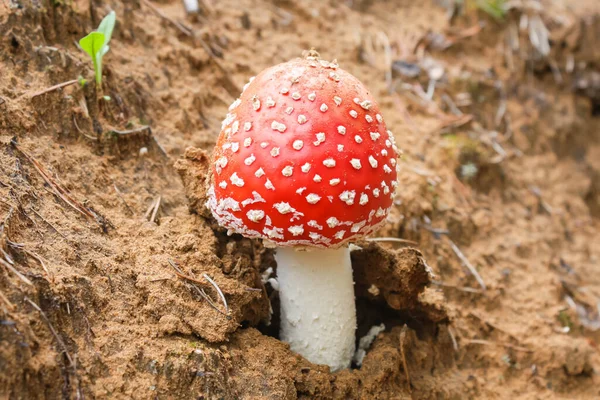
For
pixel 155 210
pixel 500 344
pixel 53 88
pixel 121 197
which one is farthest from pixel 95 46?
pixel 500 344

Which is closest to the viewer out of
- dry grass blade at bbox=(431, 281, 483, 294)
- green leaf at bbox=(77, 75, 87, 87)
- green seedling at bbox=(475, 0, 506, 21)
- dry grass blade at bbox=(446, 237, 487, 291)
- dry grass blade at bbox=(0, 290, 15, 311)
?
dry grass blade at bbox=(0, 290, 15, 311)

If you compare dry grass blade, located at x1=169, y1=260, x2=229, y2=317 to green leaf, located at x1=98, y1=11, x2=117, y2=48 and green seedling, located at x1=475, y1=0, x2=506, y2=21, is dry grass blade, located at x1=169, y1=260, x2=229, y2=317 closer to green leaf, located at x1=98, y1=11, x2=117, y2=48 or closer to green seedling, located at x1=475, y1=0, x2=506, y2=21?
green leaf, located at x1=98, y1=11, x2=117, y2=48

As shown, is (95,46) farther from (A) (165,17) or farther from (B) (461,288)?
(B) (461,288)

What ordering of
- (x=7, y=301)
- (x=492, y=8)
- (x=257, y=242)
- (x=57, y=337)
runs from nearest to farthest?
(x=7, y=301) < (x=57, y=337) < (x=257, y=242) < (x=492, y=8)

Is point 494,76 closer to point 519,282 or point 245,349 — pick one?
point 519,282

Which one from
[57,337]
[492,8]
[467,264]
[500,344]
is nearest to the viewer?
[57,337]

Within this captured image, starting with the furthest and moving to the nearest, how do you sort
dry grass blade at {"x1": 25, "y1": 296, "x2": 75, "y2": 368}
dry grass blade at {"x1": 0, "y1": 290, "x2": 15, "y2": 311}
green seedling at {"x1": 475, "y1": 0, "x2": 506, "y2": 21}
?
green seedling at {"x1": 475, "y1": 0, "x2": 506, "y2": 21}, dry grass blade at {"x1": 25, "y1": 296, "x2": 75, "y2": 368}, dry grass blade at {"x1": 0, "y1": 290, "x2": 15, "y2": 311}

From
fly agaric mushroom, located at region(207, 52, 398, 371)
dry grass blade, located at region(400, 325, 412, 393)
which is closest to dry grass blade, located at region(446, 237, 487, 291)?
dry grass blade, located at region(400, 325, 412, 393)
